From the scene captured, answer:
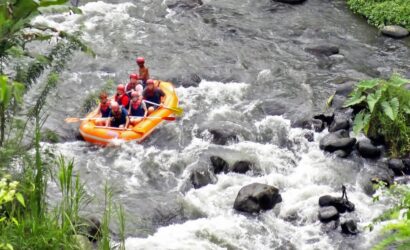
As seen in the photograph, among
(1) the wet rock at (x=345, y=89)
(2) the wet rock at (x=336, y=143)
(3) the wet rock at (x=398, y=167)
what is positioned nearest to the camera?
(3) the wet rock at (x=398, y=167)

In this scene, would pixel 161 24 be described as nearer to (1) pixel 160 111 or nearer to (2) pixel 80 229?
(1) pixel 160 111

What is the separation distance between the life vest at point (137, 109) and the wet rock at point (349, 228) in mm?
4750

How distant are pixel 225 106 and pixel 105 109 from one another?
7.85 feet

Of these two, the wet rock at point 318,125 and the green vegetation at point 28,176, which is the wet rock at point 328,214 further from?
the green vegetation at point 28,176

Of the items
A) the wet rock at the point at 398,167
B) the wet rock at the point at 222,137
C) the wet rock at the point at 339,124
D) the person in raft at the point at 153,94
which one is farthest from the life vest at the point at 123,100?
the wet rock at the point at 398,167

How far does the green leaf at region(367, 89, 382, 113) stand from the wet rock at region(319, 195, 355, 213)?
2.17 meters

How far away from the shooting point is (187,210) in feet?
28.2

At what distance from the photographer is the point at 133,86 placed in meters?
11.6

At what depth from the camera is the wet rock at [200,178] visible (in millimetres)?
9227

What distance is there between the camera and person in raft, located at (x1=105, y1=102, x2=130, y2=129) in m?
10.7

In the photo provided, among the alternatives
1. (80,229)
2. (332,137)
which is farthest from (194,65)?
(80,229)

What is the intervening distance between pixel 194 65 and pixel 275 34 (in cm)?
270

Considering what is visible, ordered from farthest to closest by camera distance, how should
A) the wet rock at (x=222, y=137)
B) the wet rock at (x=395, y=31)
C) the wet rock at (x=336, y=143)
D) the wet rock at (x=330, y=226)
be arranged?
the wet rock at (x=395, y=31) → the wet rock at (x=222, y=137) → the wet rock at (x=336, y=143) → the wet rock at (x=330, y=226)

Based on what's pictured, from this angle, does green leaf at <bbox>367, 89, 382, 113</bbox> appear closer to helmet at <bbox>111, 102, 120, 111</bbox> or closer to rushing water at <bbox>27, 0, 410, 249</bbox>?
rushing water at <bbox>27, 0, 410, 249</bbox>
